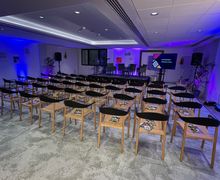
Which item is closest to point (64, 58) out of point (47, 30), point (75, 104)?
point (47, 30)

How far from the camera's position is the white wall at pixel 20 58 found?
765 centimetres

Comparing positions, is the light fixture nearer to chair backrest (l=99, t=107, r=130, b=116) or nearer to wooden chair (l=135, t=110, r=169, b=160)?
chair backrest (l=99, t=107, r=130, b=116)

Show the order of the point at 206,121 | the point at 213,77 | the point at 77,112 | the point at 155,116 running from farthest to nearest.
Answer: the point at 213,77 → the point at 77,112 → the point at 155,116 → the point at 206,121

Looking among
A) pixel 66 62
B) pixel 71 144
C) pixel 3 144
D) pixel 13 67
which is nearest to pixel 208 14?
pixel 71 144

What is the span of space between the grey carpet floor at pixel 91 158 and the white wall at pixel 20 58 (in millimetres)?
6160

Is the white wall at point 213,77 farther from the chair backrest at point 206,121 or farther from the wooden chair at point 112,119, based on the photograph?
the wooden chair at point 112,119

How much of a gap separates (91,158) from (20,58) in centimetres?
879

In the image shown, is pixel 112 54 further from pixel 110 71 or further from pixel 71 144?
pixel 71 144

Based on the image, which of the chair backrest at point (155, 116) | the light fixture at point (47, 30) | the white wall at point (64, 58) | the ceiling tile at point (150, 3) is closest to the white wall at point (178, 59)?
the light fixture at point (47, 30)

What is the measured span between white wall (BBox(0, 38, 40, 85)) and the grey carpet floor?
20.2 ft

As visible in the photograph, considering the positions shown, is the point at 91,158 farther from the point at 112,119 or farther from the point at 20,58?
the point at 20,58

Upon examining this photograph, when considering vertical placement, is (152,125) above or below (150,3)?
below

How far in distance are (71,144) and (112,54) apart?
1070cm

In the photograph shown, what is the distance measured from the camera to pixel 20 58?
855cm
